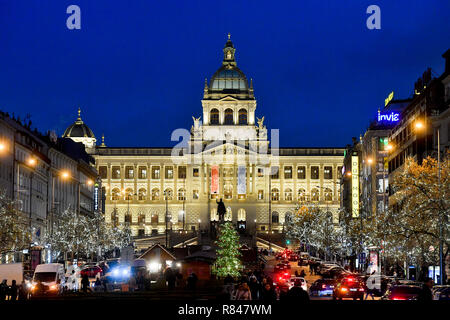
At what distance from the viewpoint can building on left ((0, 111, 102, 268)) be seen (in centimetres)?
9050

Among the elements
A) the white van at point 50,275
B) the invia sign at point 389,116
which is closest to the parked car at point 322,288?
the white van at point 50,275

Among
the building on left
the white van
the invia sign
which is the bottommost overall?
the white van

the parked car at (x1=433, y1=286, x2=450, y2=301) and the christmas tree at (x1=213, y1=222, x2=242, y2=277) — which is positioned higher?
the christmas tree at (x1=213, y1=222, x2=242, y2=277)

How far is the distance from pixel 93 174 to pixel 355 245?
6886cm

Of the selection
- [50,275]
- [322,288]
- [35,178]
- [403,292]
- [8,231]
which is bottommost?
[322,288]

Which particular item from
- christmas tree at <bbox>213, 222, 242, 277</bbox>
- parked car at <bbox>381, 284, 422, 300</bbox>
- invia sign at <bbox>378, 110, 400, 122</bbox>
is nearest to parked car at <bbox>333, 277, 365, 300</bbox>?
parked car at <bbox>381, 284, 422, 300</bbox>

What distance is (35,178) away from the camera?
10812cm

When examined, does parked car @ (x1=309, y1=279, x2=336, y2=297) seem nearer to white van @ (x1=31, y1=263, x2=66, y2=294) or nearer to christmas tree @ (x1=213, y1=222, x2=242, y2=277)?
white van @ (x1=31, y1=263, x2=66, y2=294)

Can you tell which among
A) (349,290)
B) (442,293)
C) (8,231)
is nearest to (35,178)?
(8,231)

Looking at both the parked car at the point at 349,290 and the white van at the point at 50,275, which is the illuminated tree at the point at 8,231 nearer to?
the white van at the point at 50,275

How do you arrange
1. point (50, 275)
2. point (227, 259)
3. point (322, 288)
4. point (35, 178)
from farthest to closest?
point (35, 178) < point (227, 259) < point (322, 288) < point (50, 275)

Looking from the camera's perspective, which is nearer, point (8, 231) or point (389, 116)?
point (8, 231)

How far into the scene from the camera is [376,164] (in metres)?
112

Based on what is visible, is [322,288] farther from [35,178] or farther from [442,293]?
[35,178]
